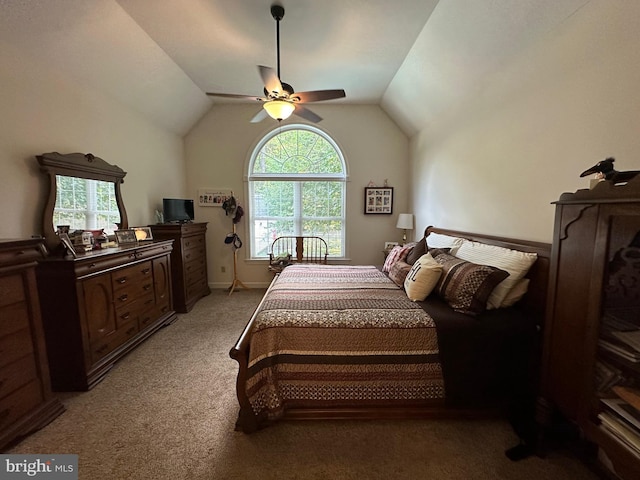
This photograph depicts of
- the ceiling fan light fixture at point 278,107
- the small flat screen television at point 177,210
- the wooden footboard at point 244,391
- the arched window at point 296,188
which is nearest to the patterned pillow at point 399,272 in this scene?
the wooden footboard at point 244,391

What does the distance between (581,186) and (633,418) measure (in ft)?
3.96

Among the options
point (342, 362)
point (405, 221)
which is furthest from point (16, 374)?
point (405, 221)

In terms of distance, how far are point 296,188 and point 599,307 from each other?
13.3ft

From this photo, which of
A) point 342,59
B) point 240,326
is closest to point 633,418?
point 240,326

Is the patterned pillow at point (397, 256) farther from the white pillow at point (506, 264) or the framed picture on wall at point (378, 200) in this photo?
the framed picture on wall at point (378, 200)

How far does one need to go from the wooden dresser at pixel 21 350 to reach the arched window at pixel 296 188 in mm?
3096

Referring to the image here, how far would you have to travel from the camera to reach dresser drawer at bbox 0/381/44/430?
59.6 inches

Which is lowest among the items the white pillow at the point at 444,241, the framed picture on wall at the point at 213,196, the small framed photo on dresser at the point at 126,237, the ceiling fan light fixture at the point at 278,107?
the white pillow at the point at 444,241

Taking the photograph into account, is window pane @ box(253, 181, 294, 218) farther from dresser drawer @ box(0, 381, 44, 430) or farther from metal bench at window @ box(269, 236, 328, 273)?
dresser drawer @ box(0, 381, 44, 430)

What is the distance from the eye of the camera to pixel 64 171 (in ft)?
7.63

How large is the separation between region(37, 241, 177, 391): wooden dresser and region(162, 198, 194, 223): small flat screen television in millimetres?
1114

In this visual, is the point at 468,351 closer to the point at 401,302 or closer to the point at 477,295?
the point at 477,295

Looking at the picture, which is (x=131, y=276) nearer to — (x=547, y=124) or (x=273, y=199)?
(x=273, y=199)

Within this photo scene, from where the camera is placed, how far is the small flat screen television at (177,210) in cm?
372
